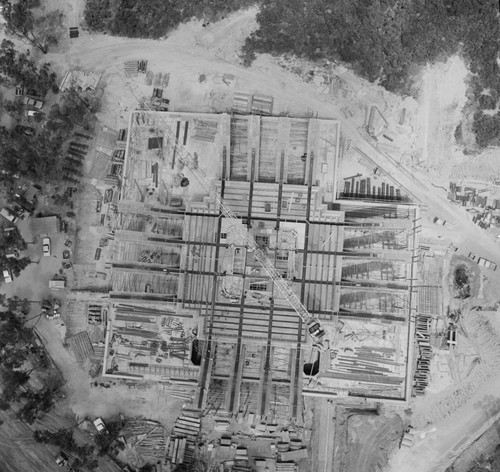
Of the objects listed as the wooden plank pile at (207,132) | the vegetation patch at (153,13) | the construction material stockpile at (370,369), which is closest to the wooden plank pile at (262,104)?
the wooden plank pile at (207,132)

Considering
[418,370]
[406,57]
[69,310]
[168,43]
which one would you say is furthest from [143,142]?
[418,370]

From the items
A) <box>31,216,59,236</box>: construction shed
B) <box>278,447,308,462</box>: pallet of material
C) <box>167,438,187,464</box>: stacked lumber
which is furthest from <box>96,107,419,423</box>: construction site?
<box>31,216,59,236</box>: construction shed

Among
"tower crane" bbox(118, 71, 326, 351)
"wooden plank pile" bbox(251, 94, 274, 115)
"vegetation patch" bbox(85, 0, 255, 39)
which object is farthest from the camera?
"vegetation patch" bbox(85, 0, 255, 39)

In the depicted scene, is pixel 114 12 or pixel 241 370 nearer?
pixel 241 370

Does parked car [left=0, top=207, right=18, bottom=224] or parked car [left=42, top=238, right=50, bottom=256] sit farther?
parked car [left=0, top=207, right=18, bottom=224]

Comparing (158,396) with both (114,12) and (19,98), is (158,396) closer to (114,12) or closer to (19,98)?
(19,98)

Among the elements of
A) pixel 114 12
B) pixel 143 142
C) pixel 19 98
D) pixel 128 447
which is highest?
pixel 114 12

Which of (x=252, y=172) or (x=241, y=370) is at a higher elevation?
(x=252, y=172)

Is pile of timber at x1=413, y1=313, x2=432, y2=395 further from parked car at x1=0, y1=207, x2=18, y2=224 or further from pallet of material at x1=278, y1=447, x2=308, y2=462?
parked car at x1=0, y1=207, x2=18, y2=224
